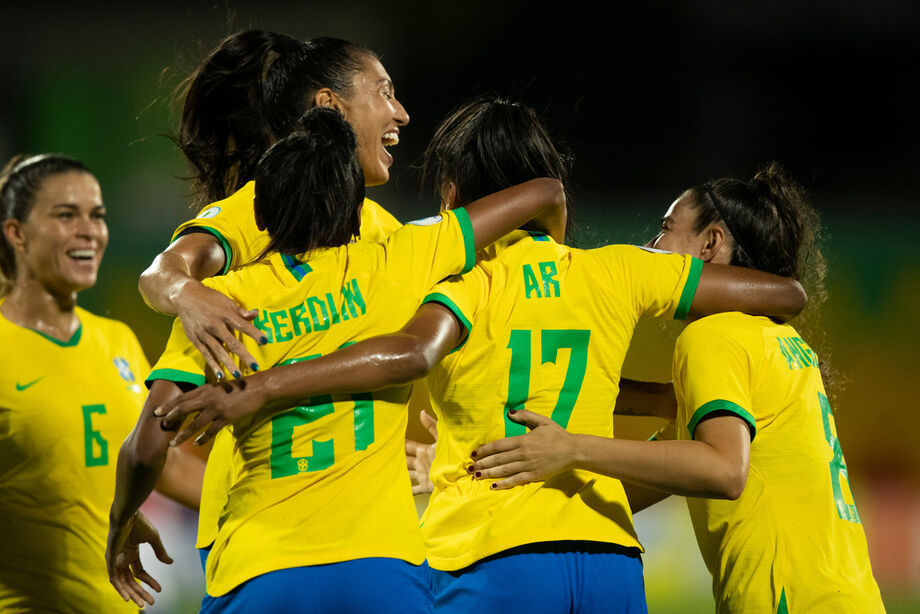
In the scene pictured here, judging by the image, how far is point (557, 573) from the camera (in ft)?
6.94

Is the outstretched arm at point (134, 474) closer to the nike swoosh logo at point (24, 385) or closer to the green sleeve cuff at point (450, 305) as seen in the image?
the green sleeve cuff at point (450, 305)

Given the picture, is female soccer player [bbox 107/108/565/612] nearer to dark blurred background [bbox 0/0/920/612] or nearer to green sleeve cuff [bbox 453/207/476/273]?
green sleeve cuff [bbox 453/207/476/273]

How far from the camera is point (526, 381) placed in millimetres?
2221

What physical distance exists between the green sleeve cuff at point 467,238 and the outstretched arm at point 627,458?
37 centimetres

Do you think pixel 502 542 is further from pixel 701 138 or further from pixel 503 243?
pixel 701 138

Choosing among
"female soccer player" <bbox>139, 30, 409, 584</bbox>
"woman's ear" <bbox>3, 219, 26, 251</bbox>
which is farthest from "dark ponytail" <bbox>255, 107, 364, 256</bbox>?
"woman's ear" <bbox>3, 219, 26, 251</bbox>

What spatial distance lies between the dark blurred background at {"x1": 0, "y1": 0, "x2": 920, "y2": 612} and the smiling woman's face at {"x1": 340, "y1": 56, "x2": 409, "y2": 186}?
4.39 m

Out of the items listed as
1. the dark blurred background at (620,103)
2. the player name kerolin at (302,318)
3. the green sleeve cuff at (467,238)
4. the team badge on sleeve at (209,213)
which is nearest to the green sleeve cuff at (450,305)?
the green sleeve cuff at (467,238)

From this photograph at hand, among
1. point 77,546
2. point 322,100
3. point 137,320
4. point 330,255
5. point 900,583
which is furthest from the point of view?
point 137,320

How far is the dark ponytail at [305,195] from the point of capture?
2092 millimetres

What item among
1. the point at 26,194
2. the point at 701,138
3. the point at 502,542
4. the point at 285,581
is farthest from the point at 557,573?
the point at 701,138

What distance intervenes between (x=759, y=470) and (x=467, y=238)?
93 cm

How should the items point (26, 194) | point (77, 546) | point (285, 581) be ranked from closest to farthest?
point (285, 581)
point (77, 546)
point (26, 194)

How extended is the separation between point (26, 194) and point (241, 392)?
8.98 feet
